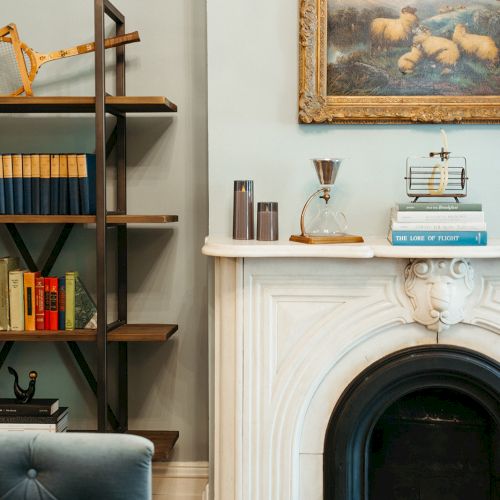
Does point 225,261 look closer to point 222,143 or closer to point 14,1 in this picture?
point 222,143

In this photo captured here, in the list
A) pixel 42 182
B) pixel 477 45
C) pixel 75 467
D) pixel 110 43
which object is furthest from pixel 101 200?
pixel 477 45

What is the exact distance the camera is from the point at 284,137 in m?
2.33

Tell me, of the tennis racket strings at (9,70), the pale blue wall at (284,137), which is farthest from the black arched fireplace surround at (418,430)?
the tennis racket strings at (9,70)

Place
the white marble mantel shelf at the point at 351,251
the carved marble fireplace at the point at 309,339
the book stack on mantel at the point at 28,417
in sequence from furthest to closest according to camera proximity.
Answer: the book stack on mantel at the point at 28,417
the carved marble fireplace at the point at 309,339
the white marble mantel shelf at the point at 351,251

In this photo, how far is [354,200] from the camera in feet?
7.70

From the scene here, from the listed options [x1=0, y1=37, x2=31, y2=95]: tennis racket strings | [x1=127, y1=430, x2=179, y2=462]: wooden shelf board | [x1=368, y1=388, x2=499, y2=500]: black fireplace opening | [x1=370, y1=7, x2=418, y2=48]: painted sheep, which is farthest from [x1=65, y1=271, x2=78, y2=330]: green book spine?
[x1=370, y1=7, x2=418, y2=48]: painted sheep

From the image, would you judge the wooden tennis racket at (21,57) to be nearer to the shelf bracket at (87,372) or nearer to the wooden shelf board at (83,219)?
the wooden shelf board at (83,219)

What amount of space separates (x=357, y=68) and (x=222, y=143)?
50cm

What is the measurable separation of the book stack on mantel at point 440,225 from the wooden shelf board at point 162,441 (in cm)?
107

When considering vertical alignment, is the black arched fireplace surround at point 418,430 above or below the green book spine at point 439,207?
below

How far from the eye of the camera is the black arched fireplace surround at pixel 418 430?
2088mm

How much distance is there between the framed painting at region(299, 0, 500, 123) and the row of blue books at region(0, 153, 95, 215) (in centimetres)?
78

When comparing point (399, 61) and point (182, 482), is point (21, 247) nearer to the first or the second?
point (182, 482)

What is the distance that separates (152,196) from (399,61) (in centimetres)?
99
